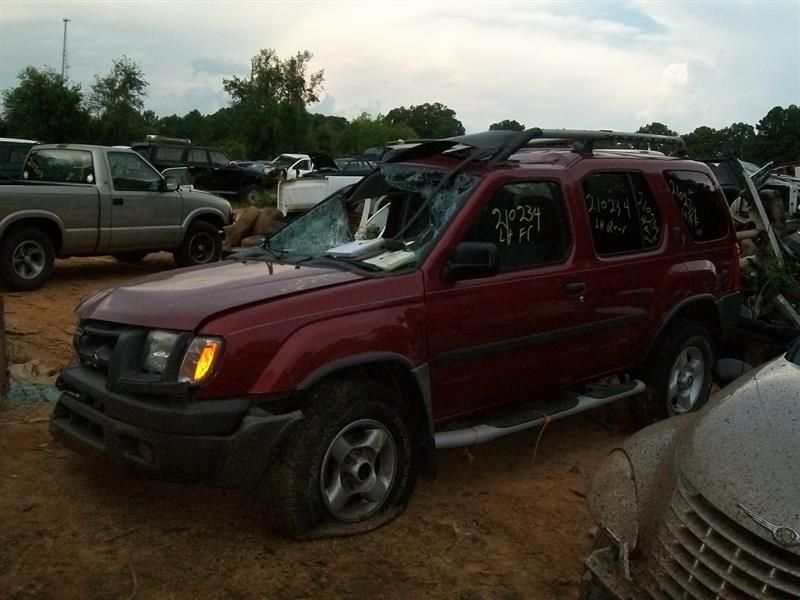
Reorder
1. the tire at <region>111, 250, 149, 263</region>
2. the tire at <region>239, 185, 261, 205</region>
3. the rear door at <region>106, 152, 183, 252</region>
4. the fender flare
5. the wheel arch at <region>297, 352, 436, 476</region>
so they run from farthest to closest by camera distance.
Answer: the tire at <region>239, 185, 261, 205</region> → the tire at <region>111, 250, 149, 263</region> → the rear door at <region>106, 152, 183, 252</region> → the fender flare → the wheel arch at <region>297, 352, 436, 476</region>

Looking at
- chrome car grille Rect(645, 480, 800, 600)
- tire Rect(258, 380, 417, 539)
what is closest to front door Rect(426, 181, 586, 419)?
tire Rect(258, 380, 417, 539)

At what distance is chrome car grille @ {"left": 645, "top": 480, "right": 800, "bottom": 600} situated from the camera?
225 centimetres

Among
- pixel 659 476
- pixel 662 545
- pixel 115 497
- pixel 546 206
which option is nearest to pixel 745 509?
pixel 662 545

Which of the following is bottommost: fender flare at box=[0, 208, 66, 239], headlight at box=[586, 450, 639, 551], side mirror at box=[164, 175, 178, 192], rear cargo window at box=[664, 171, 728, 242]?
headlight at box=[586, 450, 639, 551]

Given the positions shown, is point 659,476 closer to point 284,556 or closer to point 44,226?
point 284,556

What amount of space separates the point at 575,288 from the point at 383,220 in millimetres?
1205

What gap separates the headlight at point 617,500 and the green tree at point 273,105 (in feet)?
171

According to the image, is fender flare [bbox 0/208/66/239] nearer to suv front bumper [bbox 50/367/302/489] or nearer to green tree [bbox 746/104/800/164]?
suv front bumper [bbox 50/367/302/489]

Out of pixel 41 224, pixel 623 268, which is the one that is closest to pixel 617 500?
pixel 623 268

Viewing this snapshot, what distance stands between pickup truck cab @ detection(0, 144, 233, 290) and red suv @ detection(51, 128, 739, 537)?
5.79 m

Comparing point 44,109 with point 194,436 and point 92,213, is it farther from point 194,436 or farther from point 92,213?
point 194,436

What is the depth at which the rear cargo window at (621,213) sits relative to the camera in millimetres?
5074

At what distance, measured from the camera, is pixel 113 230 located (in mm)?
10711

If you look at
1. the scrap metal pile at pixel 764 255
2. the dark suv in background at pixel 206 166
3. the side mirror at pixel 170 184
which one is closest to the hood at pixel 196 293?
the scrap metal pile at pixel 764 255
